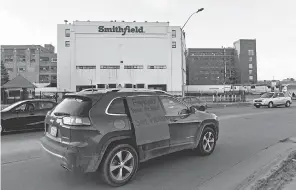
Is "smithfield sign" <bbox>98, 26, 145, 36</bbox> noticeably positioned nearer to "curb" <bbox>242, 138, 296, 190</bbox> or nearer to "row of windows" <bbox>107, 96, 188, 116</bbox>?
"row of windows" <bbox>107, 96, 188, 116</bbox>

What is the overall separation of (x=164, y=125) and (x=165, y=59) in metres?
47.9

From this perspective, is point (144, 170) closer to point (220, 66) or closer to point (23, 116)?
point (23, 116)

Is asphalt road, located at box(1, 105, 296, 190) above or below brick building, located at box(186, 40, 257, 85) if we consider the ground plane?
below

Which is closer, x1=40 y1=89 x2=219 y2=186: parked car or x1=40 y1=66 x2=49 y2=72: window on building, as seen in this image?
x1=40 y1=89 x2=219 y2=186: parked car

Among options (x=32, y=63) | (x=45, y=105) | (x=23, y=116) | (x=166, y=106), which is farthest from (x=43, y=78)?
(x=166, y=106)

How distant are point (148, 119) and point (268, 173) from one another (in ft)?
8.26

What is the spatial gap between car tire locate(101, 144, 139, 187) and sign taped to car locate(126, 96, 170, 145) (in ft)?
0.92

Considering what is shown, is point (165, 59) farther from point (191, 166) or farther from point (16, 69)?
point (16, 69)

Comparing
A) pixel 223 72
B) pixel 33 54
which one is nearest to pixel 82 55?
pixel 33 54

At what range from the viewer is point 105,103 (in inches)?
175

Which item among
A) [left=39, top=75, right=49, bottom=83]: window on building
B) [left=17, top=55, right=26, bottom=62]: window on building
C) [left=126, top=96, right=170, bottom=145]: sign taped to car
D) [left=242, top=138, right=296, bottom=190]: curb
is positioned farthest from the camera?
[left=17, top=55, right=26, bottom=62]: window on building

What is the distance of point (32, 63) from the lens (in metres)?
97.1

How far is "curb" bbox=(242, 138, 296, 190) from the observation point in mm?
4191

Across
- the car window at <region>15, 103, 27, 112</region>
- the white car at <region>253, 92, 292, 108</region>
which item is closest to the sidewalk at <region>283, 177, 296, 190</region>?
the car window at <region>15, 103, 27, 112</region>
